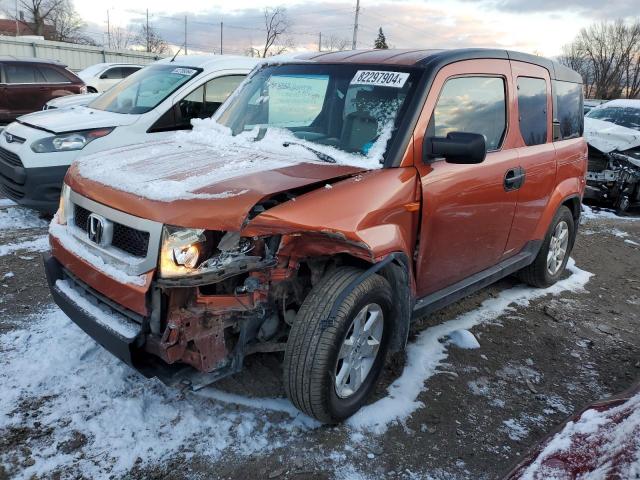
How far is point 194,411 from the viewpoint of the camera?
2967mm

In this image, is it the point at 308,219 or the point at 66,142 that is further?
the point at 66,142

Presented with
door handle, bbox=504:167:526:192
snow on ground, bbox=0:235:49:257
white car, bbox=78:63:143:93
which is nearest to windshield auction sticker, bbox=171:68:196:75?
snow on ground, bbox=0:235:49:257

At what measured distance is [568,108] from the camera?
4914mm

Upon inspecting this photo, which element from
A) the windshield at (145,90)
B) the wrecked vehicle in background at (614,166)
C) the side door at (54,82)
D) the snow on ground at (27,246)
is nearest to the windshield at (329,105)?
the snow on ground at (27,246)

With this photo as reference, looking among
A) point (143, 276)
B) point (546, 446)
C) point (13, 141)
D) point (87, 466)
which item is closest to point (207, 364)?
point (143, 276)

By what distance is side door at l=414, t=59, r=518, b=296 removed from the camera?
127 inches

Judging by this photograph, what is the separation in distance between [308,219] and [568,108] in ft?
11.5

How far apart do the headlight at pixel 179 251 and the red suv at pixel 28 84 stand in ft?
37.4

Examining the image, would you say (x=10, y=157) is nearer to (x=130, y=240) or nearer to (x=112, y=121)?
(x=112, y=121)

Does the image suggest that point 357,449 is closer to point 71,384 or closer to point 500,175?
point 71,384

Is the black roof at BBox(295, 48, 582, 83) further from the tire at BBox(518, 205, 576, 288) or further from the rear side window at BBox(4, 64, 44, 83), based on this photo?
the rear side window at BBox(4, 64, 44, 83)

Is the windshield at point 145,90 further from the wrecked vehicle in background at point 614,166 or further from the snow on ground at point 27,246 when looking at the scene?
the wrecked vehicle in background at point 614,166

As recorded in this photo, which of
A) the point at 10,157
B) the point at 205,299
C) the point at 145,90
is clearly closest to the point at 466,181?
the point at 205,299

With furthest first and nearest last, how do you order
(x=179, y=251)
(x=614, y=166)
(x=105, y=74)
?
(x=105, y=74) → (x=614, y=166) → (x=179, y=251)
